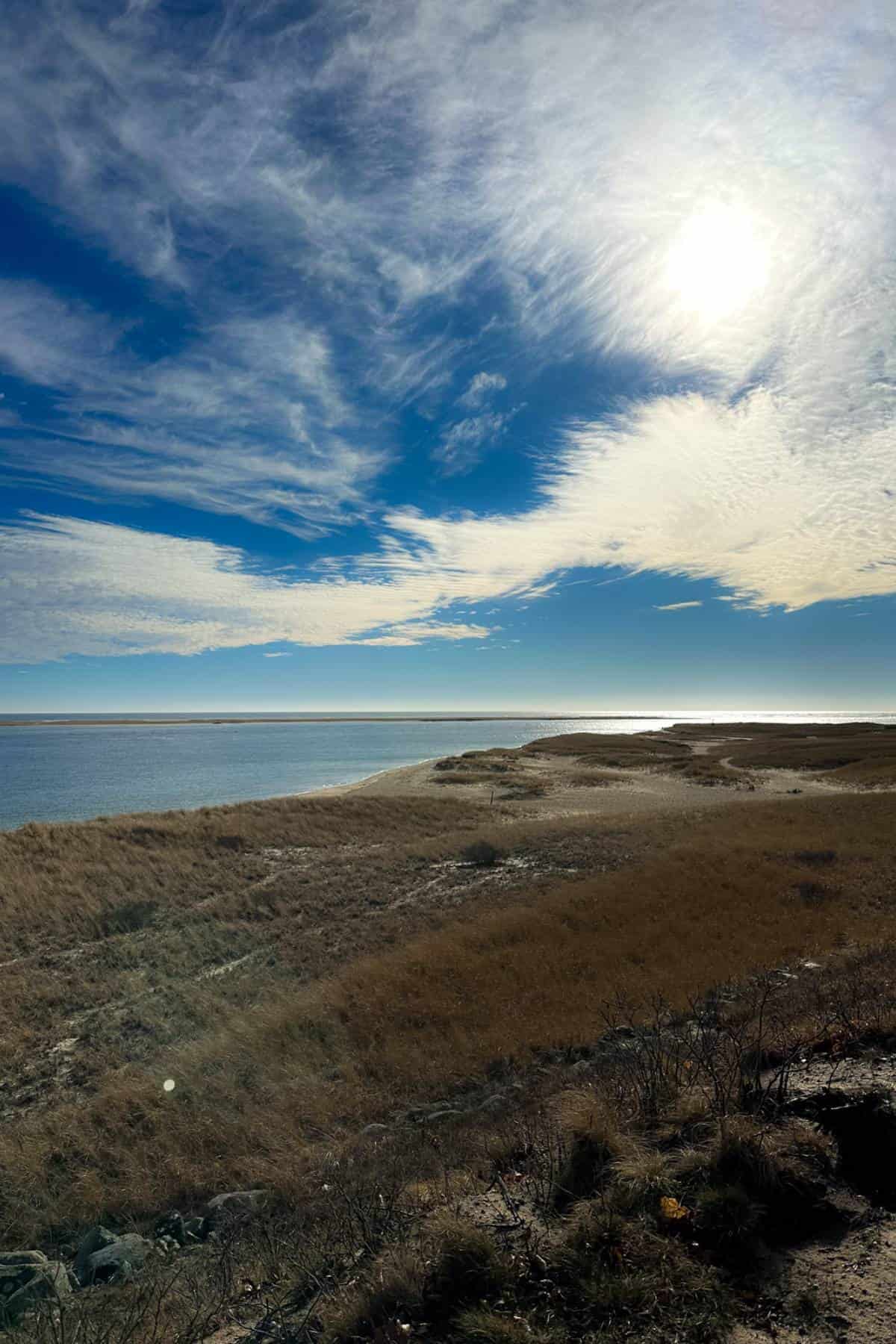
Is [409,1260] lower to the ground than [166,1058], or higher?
higher

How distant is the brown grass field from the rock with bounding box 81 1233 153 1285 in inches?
36.7

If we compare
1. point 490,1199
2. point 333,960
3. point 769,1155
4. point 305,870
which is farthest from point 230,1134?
point 305,870

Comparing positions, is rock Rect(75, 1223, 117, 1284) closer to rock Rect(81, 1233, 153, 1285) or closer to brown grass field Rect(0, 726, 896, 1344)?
rock Rect(81, 1233, 153, 1285)

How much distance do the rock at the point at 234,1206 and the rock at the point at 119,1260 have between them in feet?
2.21

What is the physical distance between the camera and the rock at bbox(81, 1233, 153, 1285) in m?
5.71

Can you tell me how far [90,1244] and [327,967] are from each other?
8.59 metres

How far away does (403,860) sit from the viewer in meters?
25.3

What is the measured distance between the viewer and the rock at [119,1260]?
571 centimetres

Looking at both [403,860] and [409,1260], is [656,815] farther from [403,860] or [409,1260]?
[409,1260]

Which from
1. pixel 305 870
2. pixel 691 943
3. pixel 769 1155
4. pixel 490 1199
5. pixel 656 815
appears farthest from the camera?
pixel 656 815

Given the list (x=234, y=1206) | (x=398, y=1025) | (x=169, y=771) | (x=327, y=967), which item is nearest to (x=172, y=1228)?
(x=234, y=1206)

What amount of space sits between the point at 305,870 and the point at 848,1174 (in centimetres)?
2114

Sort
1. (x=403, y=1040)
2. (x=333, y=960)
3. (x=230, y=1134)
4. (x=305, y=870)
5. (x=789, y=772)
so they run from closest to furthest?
(x=230, y=1134)
(x=403, y=1040)
(x=333, y=960)
(x=305, y=870)
(x=789, y=772)

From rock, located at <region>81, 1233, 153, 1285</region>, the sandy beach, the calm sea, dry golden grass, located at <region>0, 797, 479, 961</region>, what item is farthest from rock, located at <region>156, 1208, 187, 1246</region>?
the calm sea
